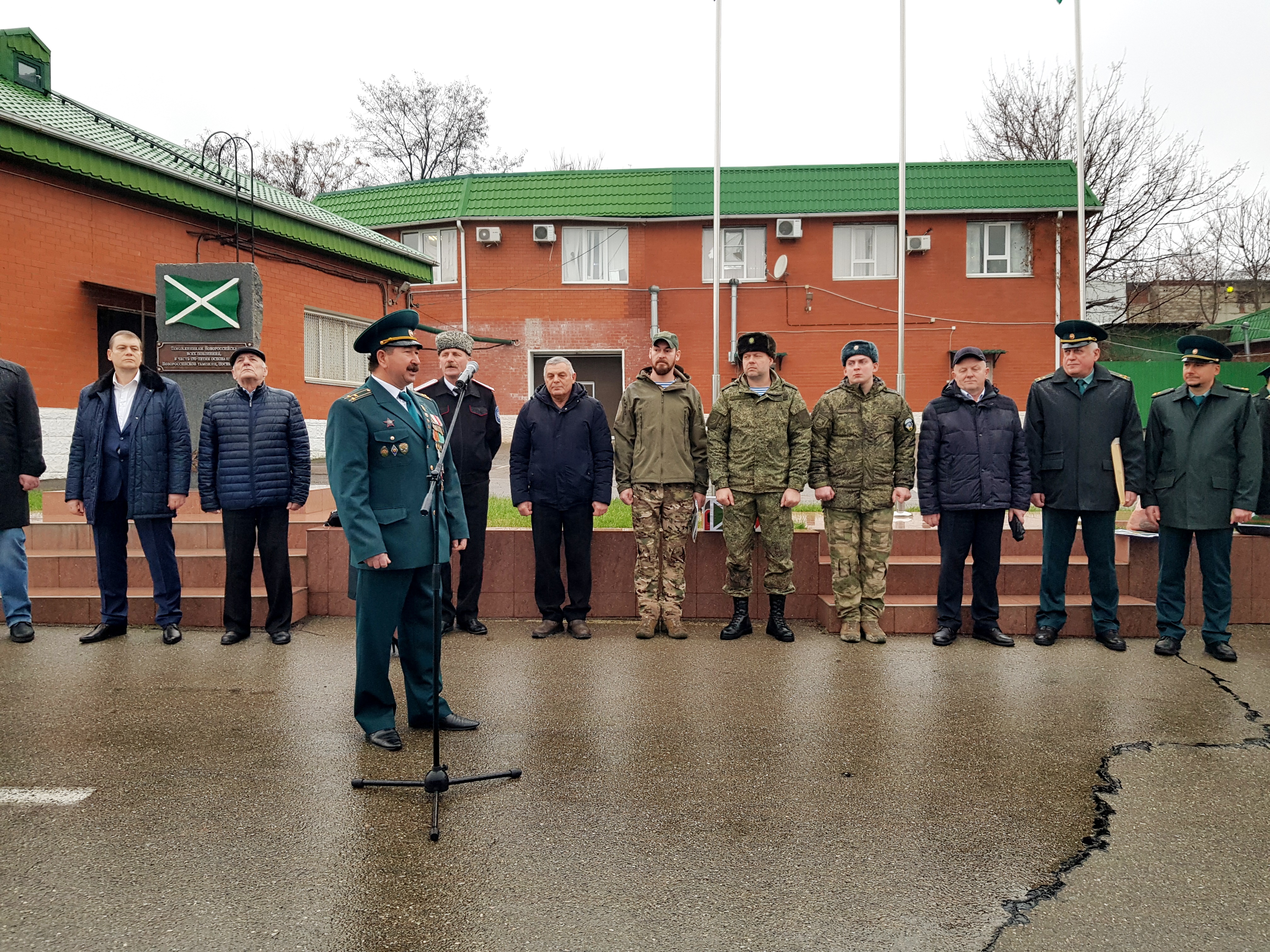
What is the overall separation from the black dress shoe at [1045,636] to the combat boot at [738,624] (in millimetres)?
2069

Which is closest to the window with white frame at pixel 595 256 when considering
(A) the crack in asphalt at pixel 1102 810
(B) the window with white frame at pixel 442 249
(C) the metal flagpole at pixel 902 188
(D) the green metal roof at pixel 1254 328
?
(B) the window with white frame at pixel 442 249

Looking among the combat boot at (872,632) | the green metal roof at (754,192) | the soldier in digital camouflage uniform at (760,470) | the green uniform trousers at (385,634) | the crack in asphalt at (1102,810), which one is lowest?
the crack in asphalt at (1102,810)

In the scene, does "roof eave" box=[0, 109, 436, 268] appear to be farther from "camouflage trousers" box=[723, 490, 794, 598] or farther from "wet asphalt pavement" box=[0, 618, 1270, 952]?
"camouflage trousers" box=[723, 490, 794, 598]

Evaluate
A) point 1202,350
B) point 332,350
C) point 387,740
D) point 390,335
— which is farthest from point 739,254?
point 387,740

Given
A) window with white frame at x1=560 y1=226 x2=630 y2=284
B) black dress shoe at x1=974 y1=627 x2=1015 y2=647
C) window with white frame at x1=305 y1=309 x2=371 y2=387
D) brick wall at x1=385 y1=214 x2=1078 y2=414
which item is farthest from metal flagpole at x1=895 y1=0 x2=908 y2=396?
black dress shoe at x1=974 y1=627 x2=1015 y2=647

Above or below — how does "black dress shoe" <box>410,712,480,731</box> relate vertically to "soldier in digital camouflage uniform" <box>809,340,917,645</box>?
below

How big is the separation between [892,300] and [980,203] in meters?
3.28

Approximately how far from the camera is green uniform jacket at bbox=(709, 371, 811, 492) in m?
6.63

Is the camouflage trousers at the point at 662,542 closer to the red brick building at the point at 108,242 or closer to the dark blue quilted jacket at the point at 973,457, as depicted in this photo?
the dark blue quilted jacket at the point at 973,457

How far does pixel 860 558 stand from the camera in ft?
22.0

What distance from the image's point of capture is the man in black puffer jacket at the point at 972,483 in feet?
21.2

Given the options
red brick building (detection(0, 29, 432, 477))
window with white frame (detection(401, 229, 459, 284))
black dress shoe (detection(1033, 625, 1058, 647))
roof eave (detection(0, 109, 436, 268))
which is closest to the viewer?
black dress shoe (detection(1033, 625, 1058, 647))

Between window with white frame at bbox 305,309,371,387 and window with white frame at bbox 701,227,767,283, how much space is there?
1066cm

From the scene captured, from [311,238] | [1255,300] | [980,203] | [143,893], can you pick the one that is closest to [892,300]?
[980,203]
